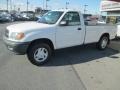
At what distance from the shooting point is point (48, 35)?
690 cm

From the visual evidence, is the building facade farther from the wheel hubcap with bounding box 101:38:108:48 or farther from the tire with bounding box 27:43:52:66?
the tire with bounding box 27:43:52:66

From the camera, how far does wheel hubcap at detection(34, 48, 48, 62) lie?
6.87 meters

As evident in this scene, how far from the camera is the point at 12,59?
7.48m

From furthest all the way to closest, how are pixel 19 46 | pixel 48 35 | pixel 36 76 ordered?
pixel 48 35, pixel 19 46, pixel 36 76

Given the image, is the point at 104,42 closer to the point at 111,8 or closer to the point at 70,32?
the point at 70,32

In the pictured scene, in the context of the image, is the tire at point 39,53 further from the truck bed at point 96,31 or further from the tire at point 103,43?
the tire at point 103,43

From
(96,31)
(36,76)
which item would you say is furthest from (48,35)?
(96,31)

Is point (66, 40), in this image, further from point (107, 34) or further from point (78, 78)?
point (107, 34)

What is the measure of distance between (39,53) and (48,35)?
697 mm

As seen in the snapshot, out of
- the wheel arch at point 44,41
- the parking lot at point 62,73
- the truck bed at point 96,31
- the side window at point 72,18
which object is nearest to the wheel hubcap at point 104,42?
the truck bed at point 96,31

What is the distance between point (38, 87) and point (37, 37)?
209 centimetres

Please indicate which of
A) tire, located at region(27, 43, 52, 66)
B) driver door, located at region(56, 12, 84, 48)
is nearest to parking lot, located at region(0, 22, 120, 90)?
tire, located at region(27, 43, 52, 66)

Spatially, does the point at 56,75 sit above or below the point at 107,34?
below

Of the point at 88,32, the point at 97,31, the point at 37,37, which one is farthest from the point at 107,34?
the point at 37,37
